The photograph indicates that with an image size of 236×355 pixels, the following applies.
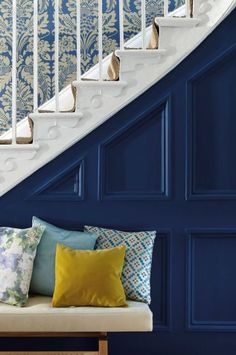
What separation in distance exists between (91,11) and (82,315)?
2.36 meters

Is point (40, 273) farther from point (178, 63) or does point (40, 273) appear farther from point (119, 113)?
point (178, 63)

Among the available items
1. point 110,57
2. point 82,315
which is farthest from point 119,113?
point 82,315

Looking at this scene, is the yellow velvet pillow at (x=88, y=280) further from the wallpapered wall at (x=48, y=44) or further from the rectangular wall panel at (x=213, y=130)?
the wallpapered wall at (x=48, y=44)

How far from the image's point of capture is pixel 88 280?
405 centimetres

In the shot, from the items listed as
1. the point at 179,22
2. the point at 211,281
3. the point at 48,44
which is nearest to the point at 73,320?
the point at 211,281

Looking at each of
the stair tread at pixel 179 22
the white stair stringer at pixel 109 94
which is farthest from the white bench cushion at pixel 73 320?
the stair tread at pixel 179 22

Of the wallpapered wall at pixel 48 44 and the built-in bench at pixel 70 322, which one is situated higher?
the wallpapered wall at pixel 48 44

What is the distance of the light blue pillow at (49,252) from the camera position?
4.29 metres

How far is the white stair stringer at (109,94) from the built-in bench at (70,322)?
97 centimetres

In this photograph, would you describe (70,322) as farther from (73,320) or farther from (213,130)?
(213,130)

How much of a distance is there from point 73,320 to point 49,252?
1.82ft

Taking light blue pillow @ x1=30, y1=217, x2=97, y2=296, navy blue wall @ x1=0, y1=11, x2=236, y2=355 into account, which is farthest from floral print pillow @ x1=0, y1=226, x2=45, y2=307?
navy blue wall @ x1=0, y1=11, x2=236, y2=355

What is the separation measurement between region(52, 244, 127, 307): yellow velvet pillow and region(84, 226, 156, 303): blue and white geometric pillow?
156 mm

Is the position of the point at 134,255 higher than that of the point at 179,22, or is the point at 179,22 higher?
the point at 179,22
